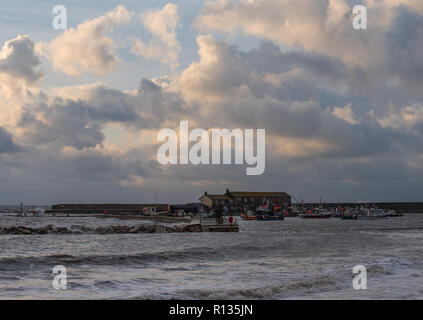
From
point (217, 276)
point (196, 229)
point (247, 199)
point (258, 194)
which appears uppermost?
point (258, 194)

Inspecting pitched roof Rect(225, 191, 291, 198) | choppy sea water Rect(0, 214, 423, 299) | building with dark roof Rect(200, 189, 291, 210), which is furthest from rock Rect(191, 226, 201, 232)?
pitched roof Rect(225, 191, 291, 198)

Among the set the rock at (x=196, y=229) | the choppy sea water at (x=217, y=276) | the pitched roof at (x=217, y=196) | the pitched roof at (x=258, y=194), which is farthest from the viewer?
the pitched roof at (x=258, y=194)

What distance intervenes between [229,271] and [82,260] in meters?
10.9

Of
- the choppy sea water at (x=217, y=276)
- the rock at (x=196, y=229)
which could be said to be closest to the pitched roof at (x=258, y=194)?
the rock at (x=196, y=229)

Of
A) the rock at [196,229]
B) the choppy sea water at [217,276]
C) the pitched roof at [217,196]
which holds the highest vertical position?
the pitched roof at [217,196]

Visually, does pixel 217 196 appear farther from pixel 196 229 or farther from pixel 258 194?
pixel 196 229

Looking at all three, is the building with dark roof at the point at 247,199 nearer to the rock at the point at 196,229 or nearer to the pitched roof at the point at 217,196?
the pitched roof at the point at 217,196

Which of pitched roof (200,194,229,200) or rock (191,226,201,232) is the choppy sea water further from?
pitched roof (200,194,229,200)

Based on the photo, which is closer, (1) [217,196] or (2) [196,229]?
(2) [196,229]

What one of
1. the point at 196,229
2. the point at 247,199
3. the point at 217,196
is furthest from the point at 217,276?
the point at 247,199

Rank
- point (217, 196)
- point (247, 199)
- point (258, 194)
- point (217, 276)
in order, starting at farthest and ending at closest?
point (258, 194) → point (247, 199) → point (217, 196) → point (217, 276)

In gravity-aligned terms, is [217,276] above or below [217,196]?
below

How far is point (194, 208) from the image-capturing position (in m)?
161

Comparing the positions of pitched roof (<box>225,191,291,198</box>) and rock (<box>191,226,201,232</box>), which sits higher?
pitched roof (<box>225,191,291,198</box>)
